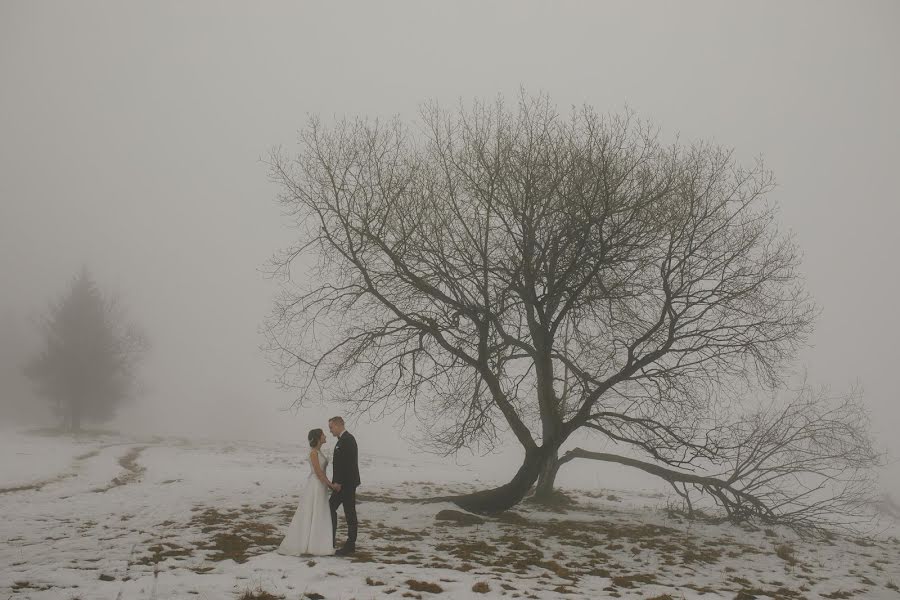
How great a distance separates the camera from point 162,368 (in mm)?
145500

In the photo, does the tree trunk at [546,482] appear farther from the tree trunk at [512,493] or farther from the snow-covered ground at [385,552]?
the tree trunk at [512,493]

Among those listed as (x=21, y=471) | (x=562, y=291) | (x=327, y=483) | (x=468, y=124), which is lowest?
(x=21, y=471)

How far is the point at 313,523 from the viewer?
8875mm

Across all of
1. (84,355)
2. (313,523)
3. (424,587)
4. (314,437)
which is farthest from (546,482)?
(84,355)

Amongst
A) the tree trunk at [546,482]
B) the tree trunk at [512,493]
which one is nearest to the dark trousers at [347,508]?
the tree trunk at [512,493]

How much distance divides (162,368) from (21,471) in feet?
468

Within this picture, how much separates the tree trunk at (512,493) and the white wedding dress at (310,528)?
4983mm

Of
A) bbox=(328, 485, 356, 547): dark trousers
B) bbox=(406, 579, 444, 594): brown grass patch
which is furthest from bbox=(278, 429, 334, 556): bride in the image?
bbox=(406, 579, 444, 594): brown grass patch

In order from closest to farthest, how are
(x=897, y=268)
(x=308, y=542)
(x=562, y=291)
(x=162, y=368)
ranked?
(x=308, y=542) → (x=562, y=291) → (x=162, y=368) → (x=897, y=268)

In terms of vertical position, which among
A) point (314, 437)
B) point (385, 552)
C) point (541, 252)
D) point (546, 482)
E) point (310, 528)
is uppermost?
point (541, 252)

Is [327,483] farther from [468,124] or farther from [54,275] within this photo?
[54,275]

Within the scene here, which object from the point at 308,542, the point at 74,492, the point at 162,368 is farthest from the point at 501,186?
the point at 162,368

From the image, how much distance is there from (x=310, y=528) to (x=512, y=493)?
5.53 meters

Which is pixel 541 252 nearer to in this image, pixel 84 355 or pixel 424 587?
pixel 424 587
